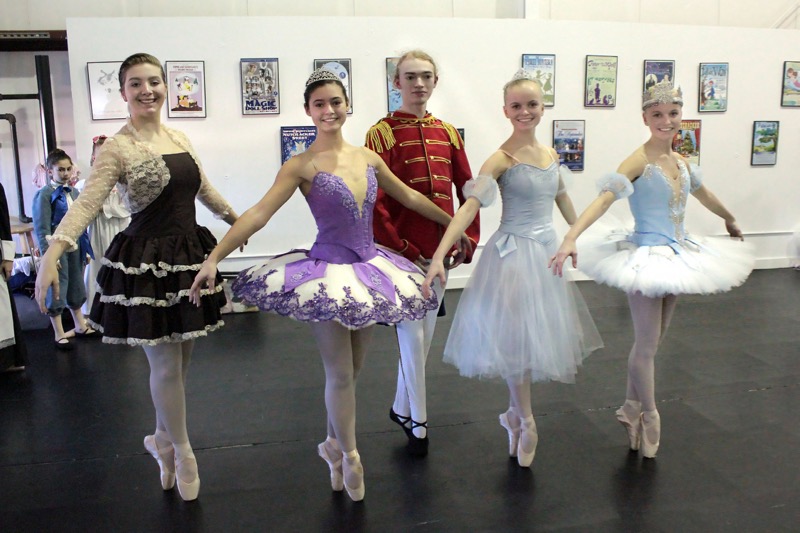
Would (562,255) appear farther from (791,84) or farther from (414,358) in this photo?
(791,84)

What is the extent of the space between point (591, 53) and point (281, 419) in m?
4.81

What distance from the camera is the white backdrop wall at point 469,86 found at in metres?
5.32

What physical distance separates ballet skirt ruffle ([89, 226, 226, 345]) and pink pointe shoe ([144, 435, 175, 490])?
1.67 ft

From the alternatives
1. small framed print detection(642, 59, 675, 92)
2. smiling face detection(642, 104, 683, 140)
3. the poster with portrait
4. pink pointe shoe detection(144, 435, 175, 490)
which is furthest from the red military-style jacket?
small framed print detection(642, 59, 675, 92)

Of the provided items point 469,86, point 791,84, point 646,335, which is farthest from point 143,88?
point 791,84

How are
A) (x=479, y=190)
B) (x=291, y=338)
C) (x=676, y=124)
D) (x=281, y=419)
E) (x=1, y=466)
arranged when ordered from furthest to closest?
(x=291, y=338)
(x=281, y=419)
(x=1, y=466)
(x=676, y=124)
(x=479, y=190)

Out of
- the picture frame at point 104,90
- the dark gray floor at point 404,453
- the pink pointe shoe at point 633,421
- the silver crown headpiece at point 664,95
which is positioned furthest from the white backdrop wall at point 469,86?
the pink pointe shoe at point 633,421

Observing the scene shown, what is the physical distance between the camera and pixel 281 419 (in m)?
2.98

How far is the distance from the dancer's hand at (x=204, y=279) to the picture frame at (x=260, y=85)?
3812 millimetres

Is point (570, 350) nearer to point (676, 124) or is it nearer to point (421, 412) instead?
point (421, 412)

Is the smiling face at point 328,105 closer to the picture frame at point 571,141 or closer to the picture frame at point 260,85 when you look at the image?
the picture frame at point 260,85

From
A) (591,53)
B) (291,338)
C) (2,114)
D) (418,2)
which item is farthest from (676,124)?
(2,114)

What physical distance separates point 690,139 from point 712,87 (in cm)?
57

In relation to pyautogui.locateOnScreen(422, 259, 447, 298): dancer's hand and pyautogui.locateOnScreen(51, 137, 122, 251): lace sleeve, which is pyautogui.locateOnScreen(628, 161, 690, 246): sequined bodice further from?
pyautogui.locateOnScreen(51, 137, 122, 251): lace sleeve
